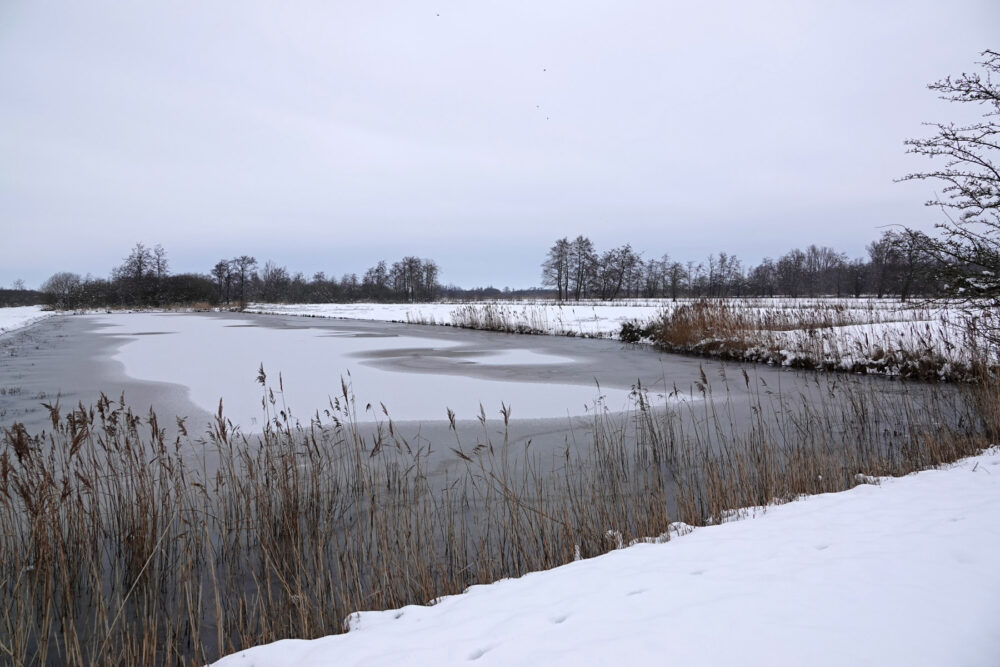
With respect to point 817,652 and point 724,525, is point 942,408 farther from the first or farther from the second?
point 817,652

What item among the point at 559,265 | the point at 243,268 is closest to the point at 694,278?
the point at 559,265

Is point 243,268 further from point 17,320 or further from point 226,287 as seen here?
point 17,320

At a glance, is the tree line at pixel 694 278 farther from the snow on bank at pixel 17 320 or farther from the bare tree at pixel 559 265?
the snow on bank at pixel 17 320

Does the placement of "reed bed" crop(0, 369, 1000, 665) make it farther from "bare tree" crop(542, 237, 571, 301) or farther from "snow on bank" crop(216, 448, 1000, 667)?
"bare tree" crop(542, 237, 571, 301)

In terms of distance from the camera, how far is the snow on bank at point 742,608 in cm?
185

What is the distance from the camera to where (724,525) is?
11.1 ft

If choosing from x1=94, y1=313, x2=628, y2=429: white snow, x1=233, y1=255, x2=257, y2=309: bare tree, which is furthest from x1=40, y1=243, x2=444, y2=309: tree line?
x1=94, y1=313, x2=628, y2=429: white snow

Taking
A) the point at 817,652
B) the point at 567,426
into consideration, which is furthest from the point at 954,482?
the point at 567,426

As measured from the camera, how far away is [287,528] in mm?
3590

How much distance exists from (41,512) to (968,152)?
32.7 ft

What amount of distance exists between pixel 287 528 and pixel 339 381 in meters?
6.31

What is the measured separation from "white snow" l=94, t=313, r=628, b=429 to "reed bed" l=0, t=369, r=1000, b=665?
1.25 m

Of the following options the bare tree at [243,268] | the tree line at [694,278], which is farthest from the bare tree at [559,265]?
the bare tree at [243,268]

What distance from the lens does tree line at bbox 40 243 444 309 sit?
56750 mm
